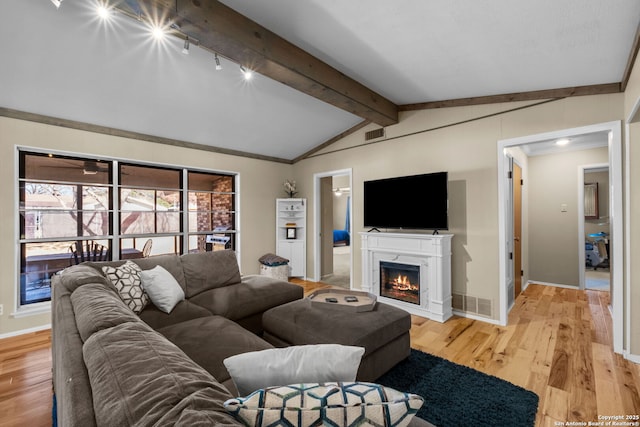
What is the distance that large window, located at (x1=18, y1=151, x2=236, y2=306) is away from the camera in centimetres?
341

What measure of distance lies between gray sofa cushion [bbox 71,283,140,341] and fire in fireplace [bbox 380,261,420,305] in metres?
3.24

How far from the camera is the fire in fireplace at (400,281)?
12.3 feet

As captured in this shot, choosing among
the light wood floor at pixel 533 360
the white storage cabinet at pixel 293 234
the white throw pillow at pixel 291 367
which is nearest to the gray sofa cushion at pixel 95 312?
the white throw pillow at pixel 291 367

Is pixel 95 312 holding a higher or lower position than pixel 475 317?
higher

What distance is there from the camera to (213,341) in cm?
181

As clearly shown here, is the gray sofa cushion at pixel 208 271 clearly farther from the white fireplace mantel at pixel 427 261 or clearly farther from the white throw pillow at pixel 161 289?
the white fireplace mantel at pixel 427 261

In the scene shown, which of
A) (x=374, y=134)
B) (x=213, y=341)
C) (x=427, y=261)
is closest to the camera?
(x=213, y=341)

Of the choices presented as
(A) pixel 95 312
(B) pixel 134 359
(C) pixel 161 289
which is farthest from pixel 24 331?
(B) pixel 134 359

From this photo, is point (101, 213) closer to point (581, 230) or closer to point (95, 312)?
point (95, 312)

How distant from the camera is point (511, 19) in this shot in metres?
1.99

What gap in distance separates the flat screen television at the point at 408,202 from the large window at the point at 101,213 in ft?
9.21

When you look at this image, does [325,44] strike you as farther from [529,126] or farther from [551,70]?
[529,126]

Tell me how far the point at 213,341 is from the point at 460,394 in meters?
1.76

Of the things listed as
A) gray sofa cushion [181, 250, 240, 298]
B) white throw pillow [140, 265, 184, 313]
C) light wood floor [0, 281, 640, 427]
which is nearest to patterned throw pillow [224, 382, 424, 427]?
light wood floor [0, 281, 640, 427]
